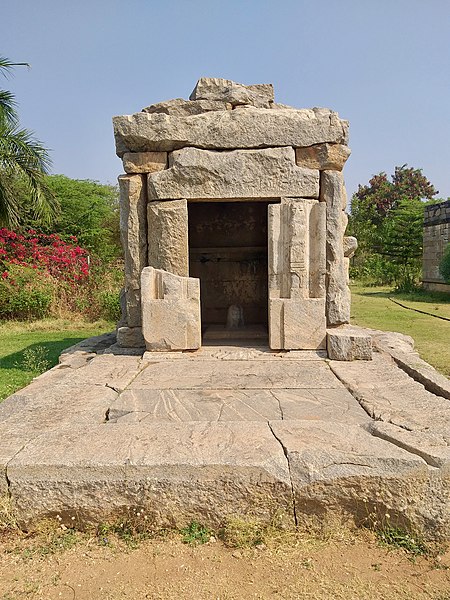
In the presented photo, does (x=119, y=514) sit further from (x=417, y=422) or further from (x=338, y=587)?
(x=417, y=422)

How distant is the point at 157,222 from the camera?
4.96 metres

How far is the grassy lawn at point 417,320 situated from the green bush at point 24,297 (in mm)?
6784

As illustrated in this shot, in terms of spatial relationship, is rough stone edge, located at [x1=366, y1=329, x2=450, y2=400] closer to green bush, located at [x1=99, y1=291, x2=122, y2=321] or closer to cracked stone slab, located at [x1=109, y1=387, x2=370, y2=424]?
cracked stone slab, located at [x1=109, y1=387, x2=370, y2=424]

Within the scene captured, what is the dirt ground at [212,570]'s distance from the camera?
1857 mm

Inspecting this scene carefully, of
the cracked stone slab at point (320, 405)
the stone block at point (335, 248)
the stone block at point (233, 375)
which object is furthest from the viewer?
the stone block at point (335, 248)

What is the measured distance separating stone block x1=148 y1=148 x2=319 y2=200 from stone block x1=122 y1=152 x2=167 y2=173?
12 cm

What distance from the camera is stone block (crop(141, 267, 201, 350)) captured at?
15.4ft

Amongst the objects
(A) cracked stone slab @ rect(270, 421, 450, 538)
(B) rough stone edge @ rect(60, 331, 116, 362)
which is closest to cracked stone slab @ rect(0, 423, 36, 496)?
(A) cracked stone slab @ rect(270, 421, 450, 538)

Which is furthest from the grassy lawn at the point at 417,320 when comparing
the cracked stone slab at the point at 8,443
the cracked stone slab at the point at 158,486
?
the cracked stone slab at the point at 8,443

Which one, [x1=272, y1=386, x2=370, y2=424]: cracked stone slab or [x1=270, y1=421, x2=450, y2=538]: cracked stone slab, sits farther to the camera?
[x1=272, y1=386, x2=370, y2=424]: cracked stone slab

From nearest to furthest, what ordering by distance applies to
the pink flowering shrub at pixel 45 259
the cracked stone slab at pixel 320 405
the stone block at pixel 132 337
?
the cracked stone slab at pixel 320 405 → the stone block at pixel 132 337 → the pink flowering shrub at pixel 45 259

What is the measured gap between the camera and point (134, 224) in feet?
16.6

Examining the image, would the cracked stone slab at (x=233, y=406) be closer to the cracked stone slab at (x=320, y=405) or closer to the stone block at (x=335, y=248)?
the cracked stone slab at (x=320, y=405)

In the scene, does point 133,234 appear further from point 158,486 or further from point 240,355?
point 158,486
